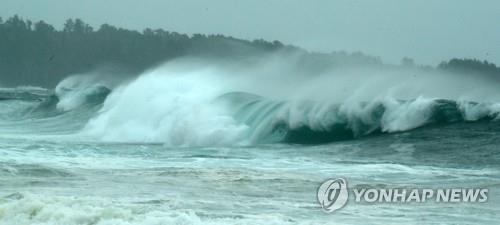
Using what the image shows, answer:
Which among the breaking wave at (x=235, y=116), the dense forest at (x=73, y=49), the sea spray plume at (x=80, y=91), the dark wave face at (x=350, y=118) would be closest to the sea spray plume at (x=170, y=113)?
the breaking wave at (x=235, y=116)

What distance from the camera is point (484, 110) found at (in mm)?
26609

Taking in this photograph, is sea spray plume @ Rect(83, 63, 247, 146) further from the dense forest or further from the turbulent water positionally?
the dense forest

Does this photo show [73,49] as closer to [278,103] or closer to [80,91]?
[80,91]

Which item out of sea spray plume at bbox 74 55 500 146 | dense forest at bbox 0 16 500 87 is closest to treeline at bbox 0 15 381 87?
dense forest at bbox 0 16 500 87

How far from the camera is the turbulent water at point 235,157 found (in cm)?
1099

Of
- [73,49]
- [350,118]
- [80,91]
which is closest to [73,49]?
[73,49]

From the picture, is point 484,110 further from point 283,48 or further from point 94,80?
point 94,80

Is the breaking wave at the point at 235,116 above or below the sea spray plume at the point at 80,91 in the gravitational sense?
below

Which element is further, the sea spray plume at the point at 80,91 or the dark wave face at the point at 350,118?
the sea spray plume at the point at 80,91

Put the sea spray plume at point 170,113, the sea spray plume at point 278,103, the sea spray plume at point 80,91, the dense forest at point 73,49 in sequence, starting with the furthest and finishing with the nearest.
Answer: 1. the dense forest at point 73,49
2. the sea spray plume at point 80,91
3. the sea spray plume at point 278,103
4. the sea spray plume at point 170,113

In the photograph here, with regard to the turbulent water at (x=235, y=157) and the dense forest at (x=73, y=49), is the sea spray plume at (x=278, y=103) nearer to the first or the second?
the turbulent water at (x=235, y=157)

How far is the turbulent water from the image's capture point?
11.0 meters

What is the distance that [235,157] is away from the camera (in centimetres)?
1909

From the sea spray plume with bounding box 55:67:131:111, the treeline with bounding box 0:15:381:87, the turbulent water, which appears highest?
the treeline with bounding box 0:15:381:87
